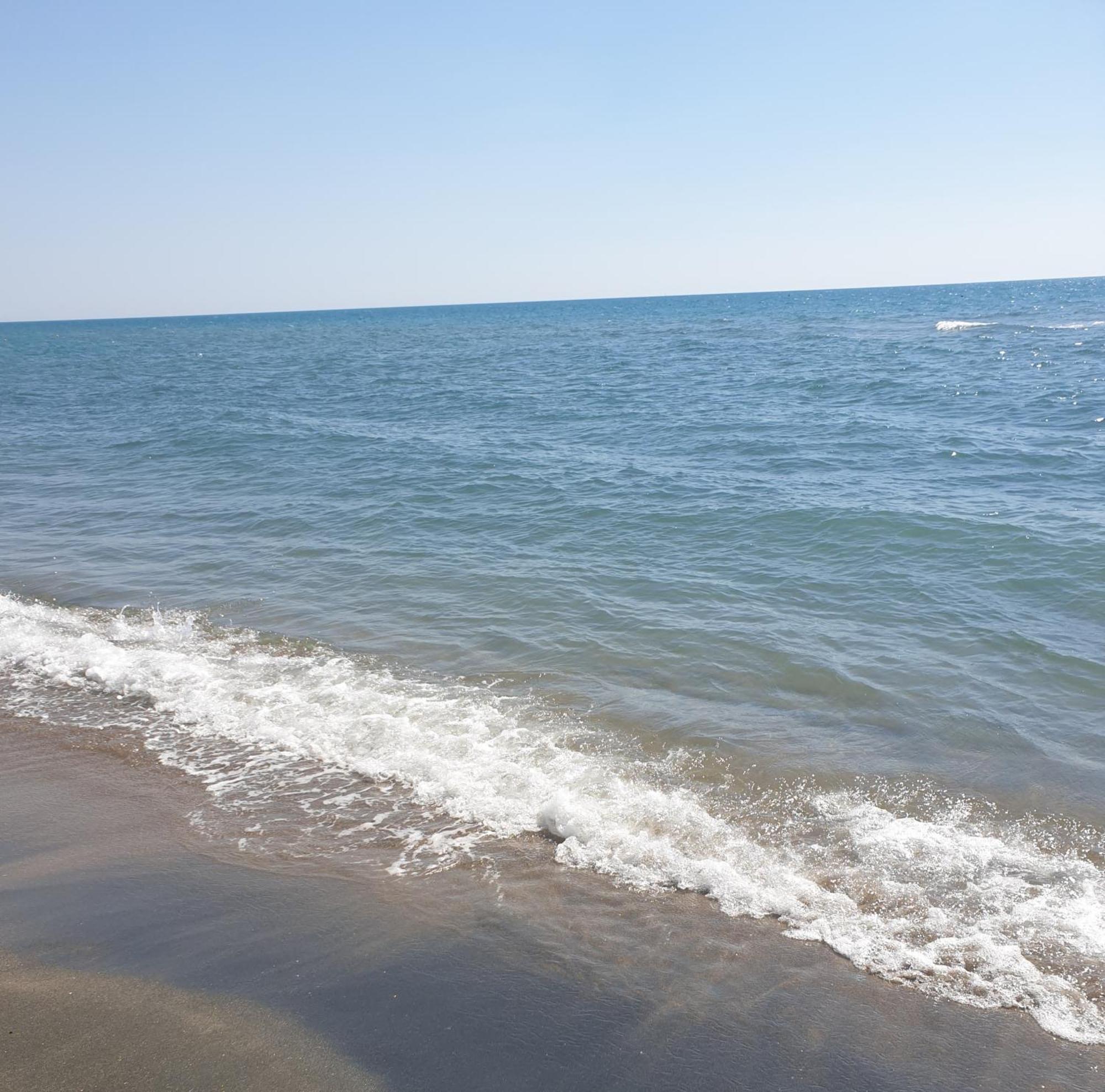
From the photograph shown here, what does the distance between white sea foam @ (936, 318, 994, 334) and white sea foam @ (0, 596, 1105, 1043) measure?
54.7 m

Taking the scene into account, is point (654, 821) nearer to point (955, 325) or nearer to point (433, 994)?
point (433, 994)

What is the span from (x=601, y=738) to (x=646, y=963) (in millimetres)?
3297

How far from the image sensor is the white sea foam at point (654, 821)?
17.5 feet

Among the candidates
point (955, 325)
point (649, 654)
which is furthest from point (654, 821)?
point (955, 325)

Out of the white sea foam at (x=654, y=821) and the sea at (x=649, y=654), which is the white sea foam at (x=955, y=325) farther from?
the white sea foam at (x=654, y=821)

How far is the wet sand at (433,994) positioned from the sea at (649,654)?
30cm

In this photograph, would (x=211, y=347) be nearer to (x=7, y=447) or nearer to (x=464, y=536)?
(x=7, y=447)

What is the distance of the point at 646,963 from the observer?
203 inches

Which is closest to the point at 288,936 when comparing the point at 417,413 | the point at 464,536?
the point at 464,536

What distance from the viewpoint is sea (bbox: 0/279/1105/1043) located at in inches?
247

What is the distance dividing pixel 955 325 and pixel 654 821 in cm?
6198

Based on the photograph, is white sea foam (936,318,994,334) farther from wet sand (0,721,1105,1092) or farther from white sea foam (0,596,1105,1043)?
wet sand (0,721,1105,1092)

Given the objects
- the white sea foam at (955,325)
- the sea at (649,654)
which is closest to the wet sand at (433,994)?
the sea at (649,654)

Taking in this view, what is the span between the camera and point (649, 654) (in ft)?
34.0
